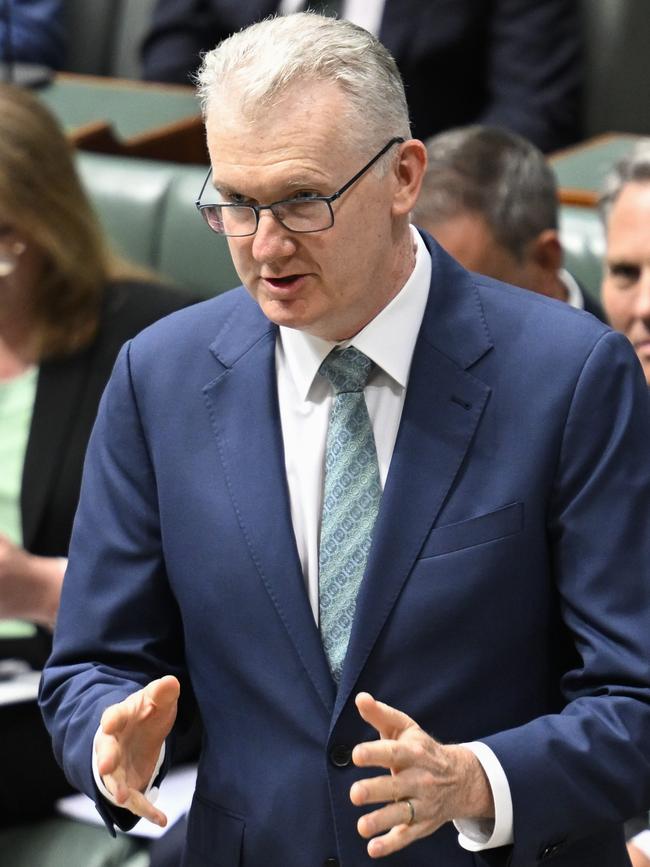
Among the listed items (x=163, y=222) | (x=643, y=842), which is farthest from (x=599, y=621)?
(x=163, y=222)

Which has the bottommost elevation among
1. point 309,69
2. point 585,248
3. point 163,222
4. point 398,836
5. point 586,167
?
point 163,222

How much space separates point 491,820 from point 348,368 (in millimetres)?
373

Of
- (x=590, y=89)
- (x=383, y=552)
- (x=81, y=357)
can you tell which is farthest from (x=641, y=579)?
(x=590, y=89)

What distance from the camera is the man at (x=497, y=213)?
1.91m

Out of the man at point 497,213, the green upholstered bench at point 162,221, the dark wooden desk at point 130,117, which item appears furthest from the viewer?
the dark wooden desk at point 130,117

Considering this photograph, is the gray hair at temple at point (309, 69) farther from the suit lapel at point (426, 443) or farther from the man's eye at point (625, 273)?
the man's eye at point (625, 273)

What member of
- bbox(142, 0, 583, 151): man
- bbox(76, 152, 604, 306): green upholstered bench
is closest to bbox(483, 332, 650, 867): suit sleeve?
bbox(76, 152, 604, 306): green upholstered bench

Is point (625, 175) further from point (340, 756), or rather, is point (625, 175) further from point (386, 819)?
point (386, 819)

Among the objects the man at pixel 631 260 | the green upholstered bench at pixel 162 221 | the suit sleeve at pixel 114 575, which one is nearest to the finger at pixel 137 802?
the suit sleeve at pixel 114 575

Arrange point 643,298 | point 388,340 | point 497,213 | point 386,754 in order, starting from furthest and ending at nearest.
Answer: point 497,213, point 643,298, point 388,340, point 386,754

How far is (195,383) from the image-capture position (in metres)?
1.27

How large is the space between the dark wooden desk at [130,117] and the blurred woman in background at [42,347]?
0.80m

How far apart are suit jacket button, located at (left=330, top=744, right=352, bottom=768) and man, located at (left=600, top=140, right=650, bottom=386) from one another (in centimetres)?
77

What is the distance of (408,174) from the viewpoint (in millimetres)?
1188
